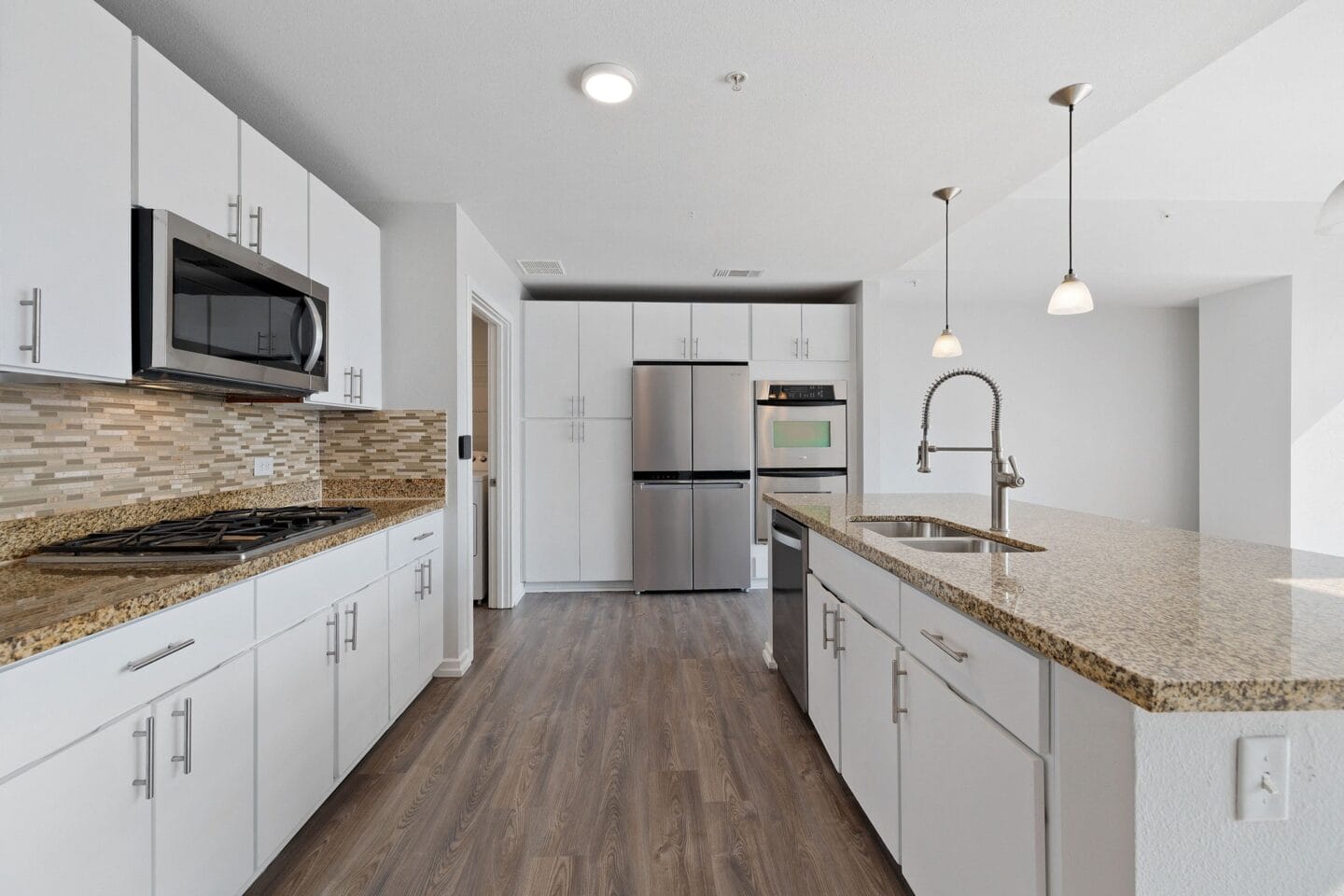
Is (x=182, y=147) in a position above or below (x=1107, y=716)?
above

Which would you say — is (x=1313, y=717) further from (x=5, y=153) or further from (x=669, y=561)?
(x=669, y=561)

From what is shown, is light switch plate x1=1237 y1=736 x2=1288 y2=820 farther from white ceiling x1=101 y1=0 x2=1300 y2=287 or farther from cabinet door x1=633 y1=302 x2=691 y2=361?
cabinet door x1=633 y1=302 x2=691 y2=361

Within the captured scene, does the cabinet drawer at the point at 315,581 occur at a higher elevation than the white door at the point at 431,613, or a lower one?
higher

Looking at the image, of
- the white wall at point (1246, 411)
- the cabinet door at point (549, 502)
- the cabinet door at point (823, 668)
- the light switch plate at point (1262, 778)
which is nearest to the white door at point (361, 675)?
the cabinet door at point (823, 668)

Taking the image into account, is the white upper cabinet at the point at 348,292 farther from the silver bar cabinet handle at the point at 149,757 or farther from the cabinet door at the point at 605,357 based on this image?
the cabinet door at the point at 605,357

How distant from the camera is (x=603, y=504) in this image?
4.50m

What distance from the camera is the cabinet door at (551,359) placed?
176 inches

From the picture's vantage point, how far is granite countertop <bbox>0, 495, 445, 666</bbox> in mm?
945

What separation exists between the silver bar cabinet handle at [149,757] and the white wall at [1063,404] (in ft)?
17.8

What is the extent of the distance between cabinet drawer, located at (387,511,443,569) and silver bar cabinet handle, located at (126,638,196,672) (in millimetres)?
1020

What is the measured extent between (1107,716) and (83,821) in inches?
63.8

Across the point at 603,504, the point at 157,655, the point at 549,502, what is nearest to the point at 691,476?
the point at 603,504

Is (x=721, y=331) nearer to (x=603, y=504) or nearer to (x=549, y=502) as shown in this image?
(x=603, y=504)

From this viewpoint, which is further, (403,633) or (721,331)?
(721,331)
